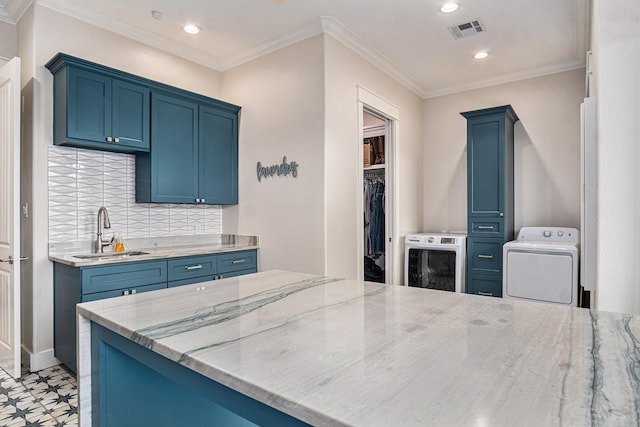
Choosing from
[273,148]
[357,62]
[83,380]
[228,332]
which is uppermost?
[357,62]

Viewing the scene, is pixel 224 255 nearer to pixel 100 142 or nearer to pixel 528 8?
pixel 100 142

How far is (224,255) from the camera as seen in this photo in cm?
344

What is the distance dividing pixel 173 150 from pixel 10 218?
129cm

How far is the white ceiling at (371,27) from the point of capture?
9.71 ft

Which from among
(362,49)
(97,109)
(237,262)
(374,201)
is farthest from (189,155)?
(374,201)

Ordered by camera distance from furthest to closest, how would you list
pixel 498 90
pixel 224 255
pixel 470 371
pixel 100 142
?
pixel 498 90
pixel 224 255
pixel 100 142
pixel 470 371

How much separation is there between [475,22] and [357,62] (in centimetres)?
107

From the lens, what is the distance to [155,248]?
349 centimetres

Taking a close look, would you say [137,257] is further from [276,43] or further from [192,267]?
[276,43]

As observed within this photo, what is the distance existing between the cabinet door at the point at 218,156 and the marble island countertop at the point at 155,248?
46cm

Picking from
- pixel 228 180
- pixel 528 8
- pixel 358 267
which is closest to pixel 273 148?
pixel 228 180

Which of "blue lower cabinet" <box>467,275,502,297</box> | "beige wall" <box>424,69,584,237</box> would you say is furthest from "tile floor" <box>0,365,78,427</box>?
"beige wall" <box>424,69,584,237</box>

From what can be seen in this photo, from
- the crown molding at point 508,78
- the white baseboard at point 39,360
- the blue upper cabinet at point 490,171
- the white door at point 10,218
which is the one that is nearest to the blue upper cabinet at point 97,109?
the white door at point 10,218

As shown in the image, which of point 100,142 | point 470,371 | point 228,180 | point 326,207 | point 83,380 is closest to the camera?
point 470,371
